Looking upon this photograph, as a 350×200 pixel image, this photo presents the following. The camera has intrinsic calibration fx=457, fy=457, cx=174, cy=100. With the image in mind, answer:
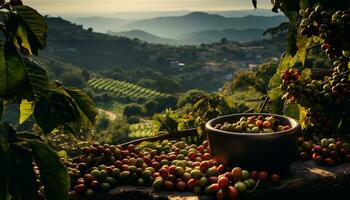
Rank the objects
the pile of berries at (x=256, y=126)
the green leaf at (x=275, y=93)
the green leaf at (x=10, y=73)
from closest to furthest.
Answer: the green leaf at (x=10, y=73) → the pile of berries at (x=256, y=126) → the green leaf at (x=275, y=93)

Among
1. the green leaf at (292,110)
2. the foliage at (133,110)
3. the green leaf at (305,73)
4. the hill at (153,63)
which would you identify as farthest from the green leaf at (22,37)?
the hill at (153,63)

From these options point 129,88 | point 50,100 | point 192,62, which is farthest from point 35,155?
point 192,62

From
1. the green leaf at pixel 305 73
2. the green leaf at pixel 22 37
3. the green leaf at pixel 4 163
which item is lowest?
the green leaf at pixel 305 73

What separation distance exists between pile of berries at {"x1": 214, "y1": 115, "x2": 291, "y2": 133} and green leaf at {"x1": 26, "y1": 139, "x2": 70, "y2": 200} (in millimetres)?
2422

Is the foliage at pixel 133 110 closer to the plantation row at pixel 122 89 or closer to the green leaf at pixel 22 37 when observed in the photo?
the plantation row at pixel 122 89

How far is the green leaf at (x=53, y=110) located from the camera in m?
2.76

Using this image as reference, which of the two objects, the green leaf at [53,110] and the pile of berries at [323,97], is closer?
the green leaf at [53,110]

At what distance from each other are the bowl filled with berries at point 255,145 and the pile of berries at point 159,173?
9 centimetres

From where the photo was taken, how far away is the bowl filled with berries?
13.0 ft

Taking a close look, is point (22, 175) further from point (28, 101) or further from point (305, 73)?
point (305, 73)

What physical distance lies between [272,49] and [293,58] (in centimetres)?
19989

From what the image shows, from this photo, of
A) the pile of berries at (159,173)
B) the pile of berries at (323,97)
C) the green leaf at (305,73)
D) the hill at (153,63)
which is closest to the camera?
the pile of berries at (159,173)

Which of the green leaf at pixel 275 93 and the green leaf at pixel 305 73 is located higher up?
the green leaf at pixel 305 73

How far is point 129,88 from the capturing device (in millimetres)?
148875
